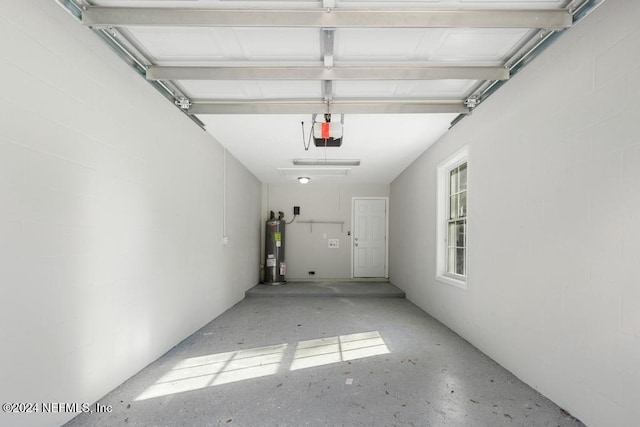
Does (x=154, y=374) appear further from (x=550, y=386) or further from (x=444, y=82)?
(x=444, y=82)

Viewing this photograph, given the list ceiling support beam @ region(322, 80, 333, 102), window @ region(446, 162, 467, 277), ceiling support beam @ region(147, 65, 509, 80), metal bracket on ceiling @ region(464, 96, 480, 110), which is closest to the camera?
ceiling support beam @ region(147, 65, 509, 80)

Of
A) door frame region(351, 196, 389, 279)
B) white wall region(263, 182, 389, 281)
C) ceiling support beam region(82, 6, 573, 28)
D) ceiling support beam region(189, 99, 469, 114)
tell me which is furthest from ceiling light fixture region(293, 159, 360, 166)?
ceiling support beam region(82, 6, 573, 28)

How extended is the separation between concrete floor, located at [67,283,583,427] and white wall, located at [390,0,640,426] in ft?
0.95

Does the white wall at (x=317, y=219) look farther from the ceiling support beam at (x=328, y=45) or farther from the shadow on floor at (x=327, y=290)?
the ceiling support beam at (x=328, y=45)

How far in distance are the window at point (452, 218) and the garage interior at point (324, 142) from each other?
40 cm

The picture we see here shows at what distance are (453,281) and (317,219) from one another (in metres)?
3.96

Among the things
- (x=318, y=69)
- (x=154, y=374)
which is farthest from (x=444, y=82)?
(x=154, y=374)

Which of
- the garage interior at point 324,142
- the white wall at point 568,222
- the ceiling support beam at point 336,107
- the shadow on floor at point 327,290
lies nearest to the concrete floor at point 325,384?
the garage interior at point 324,142

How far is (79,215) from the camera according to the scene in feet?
6.01

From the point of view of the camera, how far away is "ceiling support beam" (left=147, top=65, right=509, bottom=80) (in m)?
2.28

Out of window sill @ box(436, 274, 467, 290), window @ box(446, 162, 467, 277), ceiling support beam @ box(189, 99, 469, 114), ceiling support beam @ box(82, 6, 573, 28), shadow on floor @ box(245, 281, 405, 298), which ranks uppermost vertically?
ceiling support beam @ box(82, 6, 573, 28)

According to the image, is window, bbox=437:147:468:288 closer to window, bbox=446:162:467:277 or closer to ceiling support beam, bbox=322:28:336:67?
window, bbox=446:162:467:277

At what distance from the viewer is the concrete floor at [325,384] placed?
1853mm

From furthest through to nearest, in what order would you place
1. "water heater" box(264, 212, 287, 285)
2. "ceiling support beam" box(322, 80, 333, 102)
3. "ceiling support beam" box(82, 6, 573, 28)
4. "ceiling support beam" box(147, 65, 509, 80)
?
"water heater" box(264, 212, 287, 285)
"ceiling support beam" box(322, 80, 333, 102)
"ceiling support beam" box(147, 65, 509, 80)
"ceiling support beam" box(82, 6, 573, 28)
